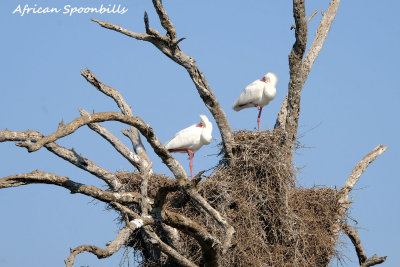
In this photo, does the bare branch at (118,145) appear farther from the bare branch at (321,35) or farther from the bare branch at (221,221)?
the bare branch at (321,35)

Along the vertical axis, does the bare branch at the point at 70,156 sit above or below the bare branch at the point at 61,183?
above

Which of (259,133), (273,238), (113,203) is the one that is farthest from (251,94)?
(113,203)

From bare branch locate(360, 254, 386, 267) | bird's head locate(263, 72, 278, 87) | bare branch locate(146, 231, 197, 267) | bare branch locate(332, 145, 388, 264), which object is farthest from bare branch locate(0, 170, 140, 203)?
bird's head locate(263, 72, 278, 87)

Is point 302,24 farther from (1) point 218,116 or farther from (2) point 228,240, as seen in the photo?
(2) point 228,240

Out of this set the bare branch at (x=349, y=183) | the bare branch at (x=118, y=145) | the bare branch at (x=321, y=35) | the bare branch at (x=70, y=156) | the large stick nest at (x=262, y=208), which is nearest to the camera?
the bare branch at (x=70, y=156)

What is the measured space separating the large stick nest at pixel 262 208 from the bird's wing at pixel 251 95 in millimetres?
2161

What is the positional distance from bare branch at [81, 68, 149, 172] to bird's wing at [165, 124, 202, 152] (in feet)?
2.21

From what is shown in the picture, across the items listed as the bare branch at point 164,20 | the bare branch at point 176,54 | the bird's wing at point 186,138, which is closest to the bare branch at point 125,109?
the bird's wing at point 186,138

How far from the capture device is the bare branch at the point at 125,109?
12187 mm

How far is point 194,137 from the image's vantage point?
1302 centimetres

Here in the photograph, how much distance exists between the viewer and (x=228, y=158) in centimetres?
1213

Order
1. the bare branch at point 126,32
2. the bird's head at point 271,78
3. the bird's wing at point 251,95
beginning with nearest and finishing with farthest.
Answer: the bare branch at point 126,32, the bird's wing at point 251,95, the bird's head at point 271,78

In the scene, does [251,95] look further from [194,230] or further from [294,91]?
[194,230]

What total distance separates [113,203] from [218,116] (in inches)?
134
